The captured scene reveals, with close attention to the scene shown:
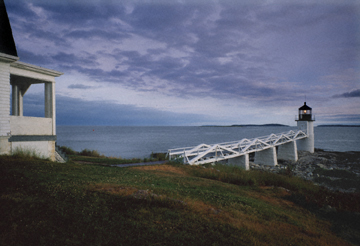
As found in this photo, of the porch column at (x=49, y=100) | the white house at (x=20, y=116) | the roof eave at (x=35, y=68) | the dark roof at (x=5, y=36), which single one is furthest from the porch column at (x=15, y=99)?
the dark roof at (x=5, y=36)

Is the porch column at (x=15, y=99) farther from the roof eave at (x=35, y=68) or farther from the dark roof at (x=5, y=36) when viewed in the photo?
the dark roof at (x=5, y=36)

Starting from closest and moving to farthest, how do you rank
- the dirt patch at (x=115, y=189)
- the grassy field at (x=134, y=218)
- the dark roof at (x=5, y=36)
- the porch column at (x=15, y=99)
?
the grassy field at (x=134, y=218), the dirt patch at (x=115, y=189), the dark roof at (x=5, y=36), the porch column at (x=15, y=99)

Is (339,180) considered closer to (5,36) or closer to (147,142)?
(5,36)

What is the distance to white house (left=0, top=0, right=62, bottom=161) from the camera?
35.0 feet

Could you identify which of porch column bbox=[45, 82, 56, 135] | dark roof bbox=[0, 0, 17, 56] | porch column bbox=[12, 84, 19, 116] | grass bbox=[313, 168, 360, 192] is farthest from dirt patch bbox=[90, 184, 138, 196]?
grass bbox=[313, 168, 360, 192]

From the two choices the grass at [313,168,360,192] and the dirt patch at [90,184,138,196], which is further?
the grass at [313,168,360,192]

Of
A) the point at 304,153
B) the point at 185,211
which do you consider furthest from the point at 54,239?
the point at 304,153

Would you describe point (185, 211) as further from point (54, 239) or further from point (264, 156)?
point (264, 156)

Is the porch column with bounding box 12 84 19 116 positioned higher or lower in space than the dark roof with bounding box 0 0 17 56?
lower

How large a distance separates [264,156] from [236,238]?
26.0m

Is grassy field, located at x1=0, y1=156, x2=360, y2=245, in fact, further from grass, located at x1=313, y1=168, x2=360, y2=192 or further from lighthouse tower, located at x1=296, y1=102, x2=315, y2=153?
lighthouse tower, located at x1=296, y1=102, x2=315, y2=153

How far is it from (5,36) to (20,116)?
4277mm

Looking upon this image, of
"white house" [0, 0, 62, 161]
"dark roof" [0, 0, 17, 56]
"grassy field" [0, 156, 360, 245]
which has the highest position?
"dark roof" [0, 0, 17, 56]

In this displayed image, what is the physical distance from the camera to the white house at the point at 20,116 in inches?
420
